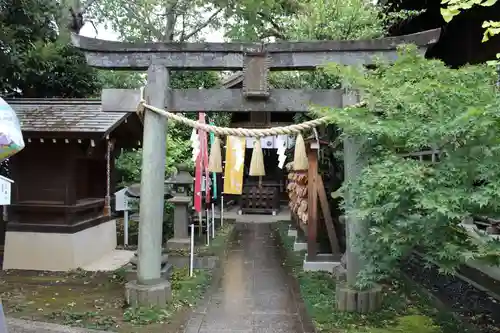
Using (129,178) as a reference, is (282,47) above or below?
above

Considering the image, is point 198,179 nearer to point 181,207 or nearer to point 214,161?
point 214,161

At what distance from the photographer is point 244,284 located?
28.8 ft

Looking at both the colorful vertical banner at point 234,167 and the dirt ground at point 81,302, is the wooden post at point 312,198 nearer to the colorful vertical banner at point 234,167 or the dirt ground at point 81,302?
the dirt ground at point 81,302

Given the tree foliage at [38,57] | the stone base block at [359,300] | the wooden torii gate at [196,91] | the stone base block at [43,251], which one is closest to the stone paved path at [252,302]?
the stone base block at [359,300]

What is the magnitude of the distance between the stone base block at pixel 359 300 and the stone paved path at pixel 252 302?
67 cm

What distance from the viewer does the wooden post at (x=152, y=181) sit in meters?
7.09

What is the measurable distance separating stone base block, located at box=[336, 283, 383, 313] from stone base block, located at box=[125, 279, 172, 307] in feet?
8.70

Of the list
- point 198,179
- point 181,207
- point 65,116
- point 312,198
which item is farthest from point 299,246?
point 65,116

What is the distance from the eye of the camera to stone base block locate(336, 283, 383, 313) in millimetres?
6762

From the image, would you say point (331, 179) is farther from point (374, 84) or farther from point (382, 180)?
point (382, 180)

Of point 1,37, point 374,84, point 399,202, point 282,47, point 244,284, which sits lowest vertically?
point 244,284

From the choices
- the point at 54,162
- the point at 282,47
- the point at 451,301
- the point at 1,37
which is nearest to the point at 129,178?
the point at 54,162

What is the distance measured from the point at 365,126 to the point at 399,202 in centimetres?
89

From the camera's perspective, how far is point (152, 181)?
7.16 m
